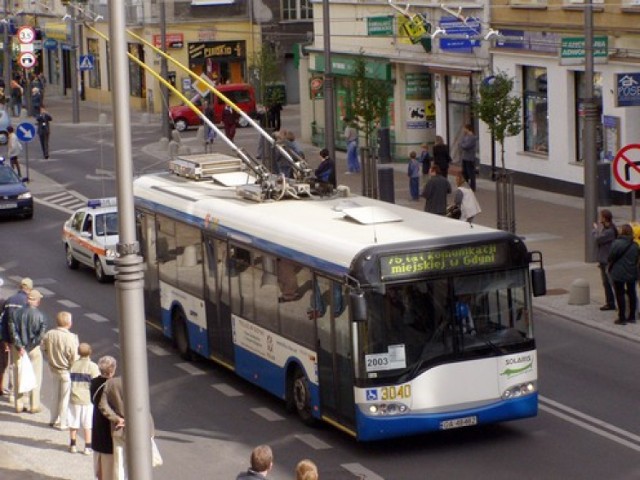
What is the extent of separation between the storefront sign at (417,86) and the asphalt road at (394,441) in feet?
73.5

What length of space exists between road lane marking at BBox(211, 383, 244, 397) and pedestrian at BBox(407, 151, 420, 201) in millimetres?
17501

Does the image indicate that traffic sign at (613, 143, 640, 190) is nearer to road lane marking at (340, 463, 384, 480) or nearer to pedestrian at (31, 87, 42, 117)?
road lane marking at (340, 463, 384, 480)

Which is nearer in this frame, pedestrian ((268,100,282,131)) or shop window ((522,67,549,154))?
shop window ((522,67,549,154))

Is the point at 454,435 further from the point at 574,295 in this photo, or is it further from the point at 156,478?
the point at 574,295

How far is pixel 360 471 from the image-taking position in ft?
55.2

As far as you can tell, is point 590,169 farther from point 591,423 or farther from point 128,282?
point 128,282

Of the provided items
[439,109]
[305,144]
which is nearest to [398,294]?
[439,109]

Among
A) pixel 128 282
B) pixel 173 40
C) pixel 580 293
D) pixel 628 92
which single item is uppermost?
pixel 173 40

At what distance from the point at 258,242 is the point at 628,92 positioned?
13.8m

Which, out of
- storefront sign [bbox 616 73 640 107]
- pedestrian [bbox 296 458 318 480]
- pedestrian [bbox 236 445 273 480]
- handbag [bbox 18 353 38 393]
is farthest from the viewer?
storefront sign [bbox 616 73 640 107]

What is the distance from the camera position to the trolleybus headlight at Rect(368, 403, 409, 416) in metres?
16.8

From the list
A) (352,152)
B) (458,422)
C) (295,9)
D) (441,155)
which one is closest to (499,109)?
(441,155)

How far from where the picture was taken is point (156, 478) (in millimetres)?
17078

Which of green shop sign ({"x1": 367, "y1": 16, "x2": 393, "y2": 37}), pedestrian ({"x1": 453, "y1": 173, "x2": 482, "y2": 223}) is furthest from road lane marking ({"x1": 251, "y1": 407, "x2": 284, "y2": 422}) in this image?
green shop sign ({"x1": 367, "y1": 16, "x2": 393, "y2": 37})
